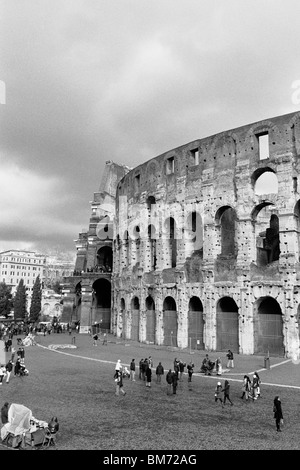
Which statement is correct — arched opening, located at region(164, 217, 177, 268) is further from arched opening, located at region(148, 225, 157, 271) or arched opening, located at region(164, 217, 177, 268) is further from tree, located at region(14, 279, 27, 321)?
tree, located at region(14, 279, 27, 321)

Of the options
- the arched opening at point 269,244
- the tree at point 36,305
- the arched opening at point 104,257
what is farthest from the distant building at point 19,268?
the arched opening at point 269,244

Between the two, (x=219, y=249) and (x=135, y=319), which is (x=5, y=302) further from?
(x=219, y=249)

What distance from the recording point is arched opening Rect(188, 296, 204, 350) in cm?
3022

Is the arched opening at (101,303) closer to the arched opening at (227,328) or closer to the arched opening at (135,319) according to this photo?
the arched opening at (135,319)

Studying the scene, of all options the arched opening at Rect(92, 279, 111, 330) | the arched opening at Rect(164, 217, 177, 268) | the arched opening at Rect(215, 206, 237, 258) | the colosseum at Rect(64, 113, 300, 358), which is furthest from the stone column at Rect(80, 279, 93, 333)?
the arched opening at Rect(215, 206, 237, 258)

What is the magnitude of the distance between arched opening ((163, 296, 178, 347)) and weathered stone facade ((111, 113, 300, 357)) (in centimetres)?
8

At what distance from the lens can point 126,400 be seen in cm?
Answer: 1516

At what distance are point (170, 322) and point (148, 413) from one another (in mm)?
19666

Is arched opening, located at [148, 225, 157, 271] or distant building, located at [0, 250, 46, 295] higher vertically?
distant building, located at [0, 250, 46, 295]

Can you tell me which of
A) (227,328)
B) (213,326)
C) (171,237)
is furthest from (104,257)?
(227,328)

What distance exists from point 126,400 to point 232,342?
585 inches

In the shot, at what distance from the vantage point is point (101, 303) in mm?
53094

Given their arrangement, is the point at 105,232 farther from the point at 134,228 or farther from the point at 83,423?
the point at 83,423

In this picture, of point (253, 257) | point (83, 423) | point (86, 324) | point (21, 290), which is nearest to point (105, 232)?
point (86, 324)
